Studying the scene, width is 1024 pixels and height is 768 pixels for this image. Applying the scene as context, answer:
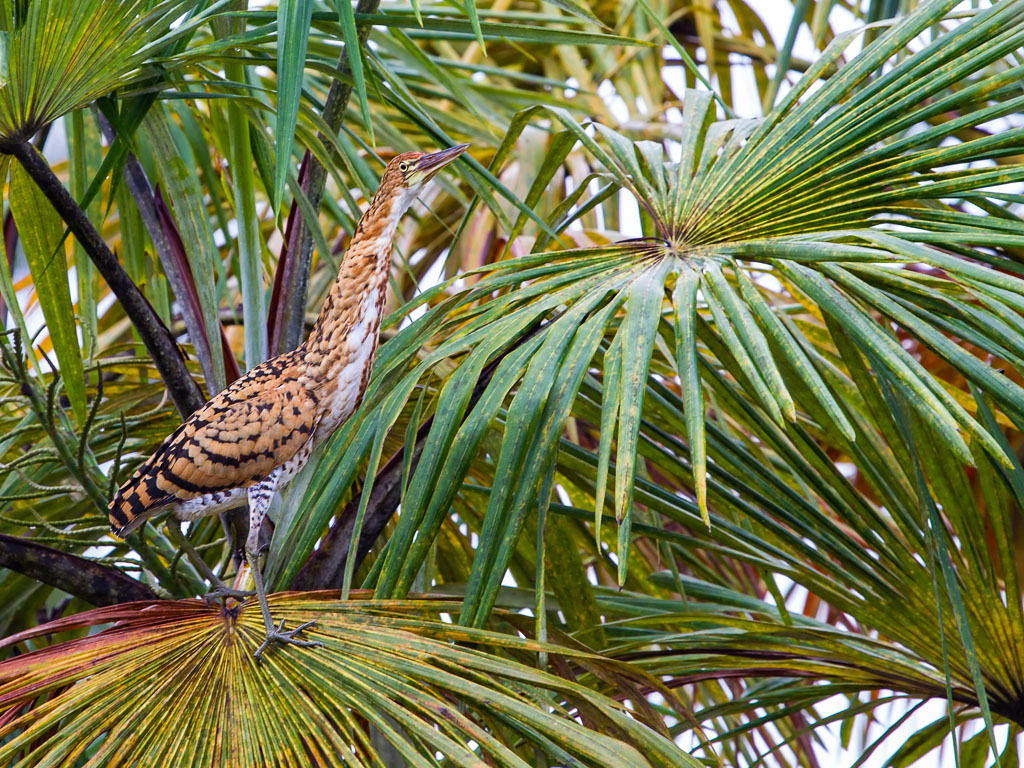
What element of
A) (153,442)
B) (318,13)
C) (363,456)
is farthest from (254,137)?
(363,456)

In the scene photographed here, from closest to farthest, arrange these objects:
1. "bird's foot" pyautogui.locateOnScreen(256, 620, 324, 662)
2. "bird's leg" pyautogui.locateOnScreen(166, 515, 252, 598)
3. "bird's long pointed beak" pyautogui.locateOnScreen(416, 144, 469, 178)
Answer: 1. "bird's foot" pyautogui.locateOnScreen(256, 620, 324, 662)
2. "bird's leg" pyautogui.locateOnScreen(166, 515, 252, 598)
3. "bird's long pointed beak" pyautogui.locateOnScreen(416, 144, 469, 178)

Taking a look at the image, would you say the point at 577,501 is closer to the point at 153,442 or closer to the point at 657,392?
the point at 657,392

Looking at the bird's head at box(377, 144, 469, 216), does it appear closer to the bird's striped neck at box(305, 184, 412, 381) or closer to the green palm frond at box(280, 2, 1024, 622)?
the bird's striped neck at box(305, 184, 412, 381)

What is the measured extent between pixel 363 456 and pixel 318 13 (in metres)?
0.79

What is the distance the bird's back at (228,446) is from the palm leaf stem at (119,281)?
0.19ft

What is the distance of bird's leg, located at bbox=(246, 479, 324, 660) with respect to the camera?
4.87 feet

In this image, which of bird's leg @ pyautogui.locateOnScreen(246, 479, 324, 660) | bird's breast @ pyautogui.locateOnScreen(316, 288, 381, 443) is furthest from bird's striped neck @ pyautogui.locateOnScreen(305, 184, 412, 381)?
bird's leg @ pyautogui.locateOnScreen(246, 479, 324, 660)

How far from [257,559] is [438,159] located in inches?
31.4

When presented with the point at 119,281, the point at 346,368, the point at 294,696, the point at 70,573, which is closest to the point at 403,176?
the point at 346,368

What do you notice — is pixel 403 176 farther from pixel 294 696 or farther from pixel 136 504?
pixel 294 696

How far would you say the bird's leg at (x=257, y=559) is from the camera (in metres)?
1.48

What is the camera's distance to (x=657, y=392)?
6.61ft

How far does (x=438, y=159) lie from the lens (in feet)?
6.67

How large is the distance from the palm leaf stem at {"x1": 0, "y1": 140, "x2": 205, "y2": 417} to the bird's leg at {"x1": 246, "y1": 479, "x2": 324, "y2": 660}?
0.65 ft
